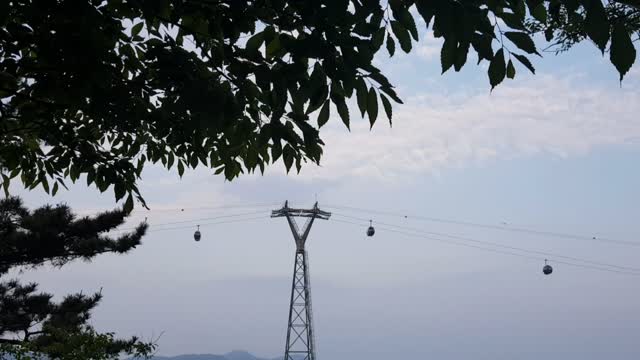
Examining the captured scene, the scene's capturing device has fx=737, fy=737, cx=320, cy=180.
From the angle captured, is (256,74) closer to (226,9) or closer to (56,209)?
(226,9)

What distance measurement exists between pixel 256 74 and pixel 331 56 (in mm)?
532

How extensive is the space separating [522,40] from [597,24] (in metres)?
0.43

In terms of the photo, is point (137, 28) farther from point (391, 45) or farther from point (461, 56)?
point (461, 56)

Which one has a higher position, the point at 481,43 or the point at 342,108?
the point at 481,43

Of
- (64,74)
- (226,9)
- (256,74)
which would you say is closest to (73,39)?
(64,74)

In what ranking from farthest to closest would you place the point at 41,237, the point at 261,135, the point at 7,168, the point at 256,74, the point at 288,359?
the point at 288,359 → the point at 41,237 → the point at 7,168 → the point at 261,135 → the point at 256,74

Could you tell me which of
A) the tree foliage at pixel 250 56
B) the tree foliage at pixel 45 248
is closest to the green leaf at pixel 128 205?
the tree foliage at pixel 250 56

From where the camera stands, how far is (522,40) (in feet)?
12.8

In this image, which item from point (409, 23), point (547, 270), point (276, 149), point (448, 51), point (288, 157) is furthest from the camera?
point (547, 270)

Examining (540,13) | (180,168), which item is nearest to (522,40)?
(540,13)

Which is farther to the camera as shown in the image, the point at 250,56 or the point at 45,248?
the point at 45,248

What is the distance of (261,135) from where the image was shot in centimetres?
486

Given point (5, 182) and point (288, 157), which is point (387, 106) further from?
point (5, 182)

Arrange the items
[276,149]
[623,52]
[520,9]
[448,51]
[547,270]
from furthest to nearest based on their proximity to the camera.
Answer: [547,270] < [276,149] < [520,9] < [448,51] < [623,52]
